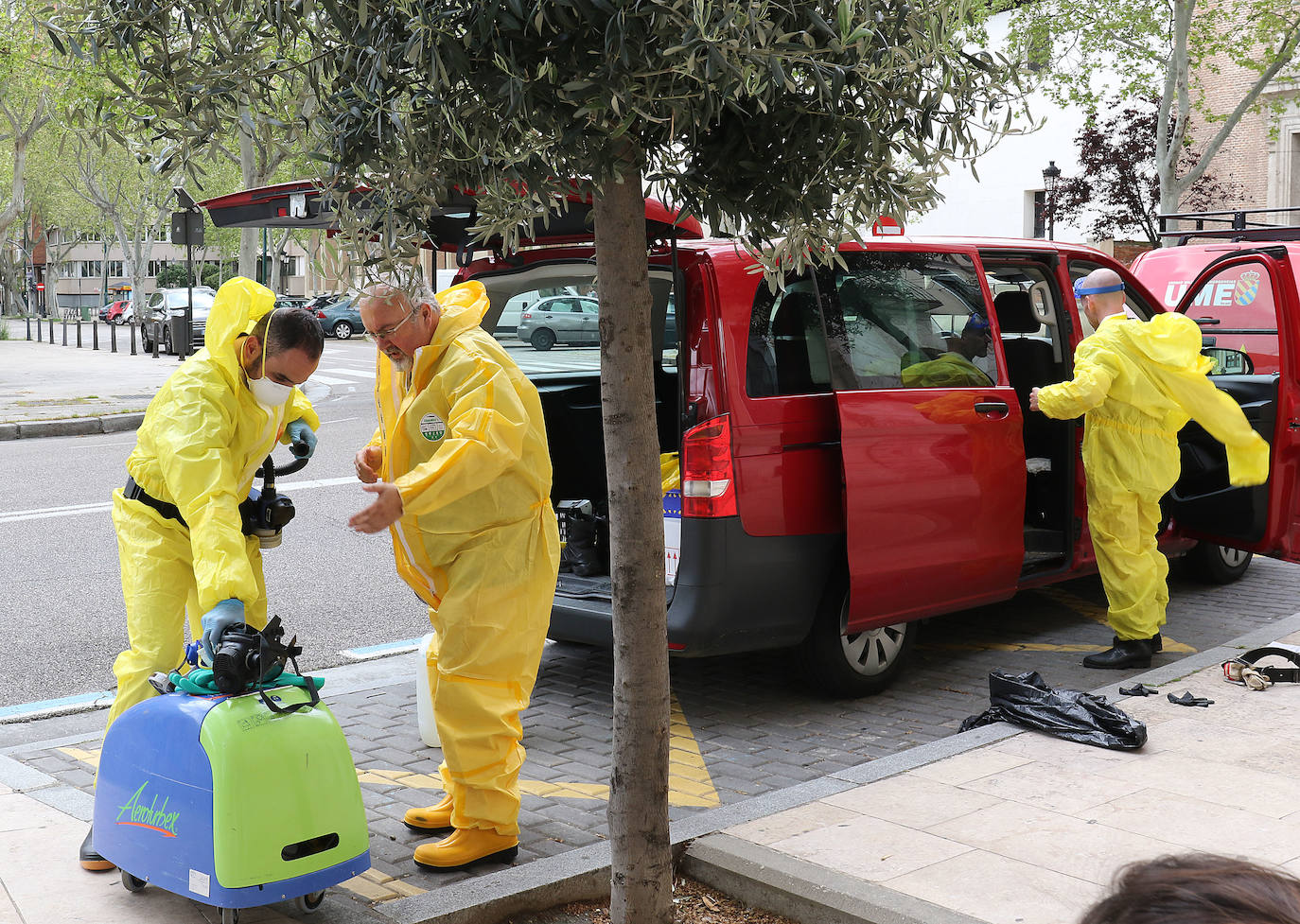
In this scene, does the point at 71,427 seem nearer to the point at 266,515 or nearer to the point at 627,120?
the point at 266,515

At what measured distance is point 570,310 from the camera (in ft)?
19.0

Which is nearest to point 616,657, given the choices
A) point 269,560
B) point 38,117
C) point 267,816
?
point 267,816

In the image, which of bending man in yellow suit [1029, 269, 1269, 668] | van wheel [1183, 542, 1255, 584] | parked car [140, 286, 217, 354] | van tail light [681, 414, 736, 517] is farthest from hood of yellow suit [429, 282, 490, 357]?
parked car [140, 286, 217, 354]

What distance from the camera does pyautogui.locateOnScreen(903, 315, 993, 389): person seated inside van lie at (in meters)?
5.60

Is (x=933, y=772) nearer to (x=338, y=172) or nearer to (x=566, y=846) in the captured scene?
(x=566, y=846)

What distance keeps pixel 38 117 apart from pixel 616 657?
1306 inches

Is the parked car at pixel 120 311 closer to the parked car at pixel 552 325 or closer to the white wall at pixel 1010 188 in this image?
the white wall at pixel 1010 188

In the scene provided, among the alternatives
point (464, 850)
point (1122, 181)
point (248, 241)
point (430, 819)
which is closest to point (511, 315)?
point (430, 819)

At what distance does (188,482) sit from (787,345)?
2.50 metres

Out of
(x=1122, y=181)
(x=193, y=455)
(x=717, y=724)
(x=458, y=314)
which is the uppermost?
(x=1122, y=181)

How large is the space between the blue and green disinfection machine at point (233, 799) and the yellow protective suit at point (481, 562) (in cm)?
46

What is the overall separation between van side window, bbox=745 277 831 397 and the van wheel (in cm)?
400

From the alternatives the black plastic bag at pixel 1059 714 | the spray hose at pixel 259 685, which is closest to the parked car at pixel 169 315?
the black plastic bag at pixel 1059 714

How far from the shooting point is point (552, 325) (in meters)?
6.11
